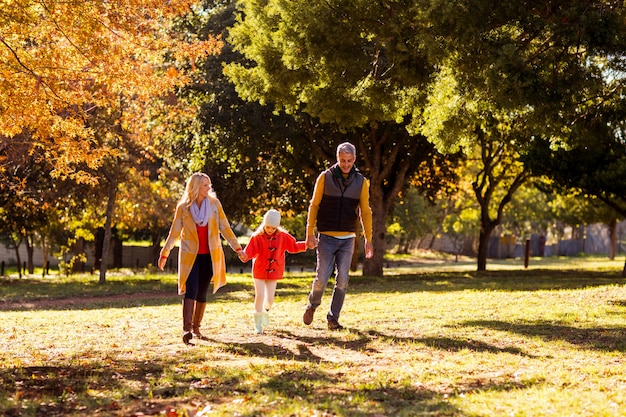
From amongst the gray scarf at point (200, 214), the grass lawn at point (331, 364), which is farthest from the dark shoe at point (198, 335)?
the gray scarf at point (200, 214)

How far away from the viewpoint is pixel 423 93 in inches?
613

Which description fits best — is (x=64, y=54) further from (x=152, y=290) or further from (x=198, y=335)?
(x=152, y=290)

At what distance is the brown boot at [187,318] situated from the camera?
9.71 m

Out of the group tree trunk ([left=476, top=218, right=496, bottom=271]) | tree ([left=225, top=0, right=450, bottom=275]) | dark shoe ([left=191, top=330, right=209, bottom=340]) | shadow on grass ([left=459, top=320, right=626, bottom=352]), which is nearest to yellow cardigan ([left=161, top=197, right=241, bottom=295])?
dark shoe ([left=191, top=330, right=209, bottom=340])

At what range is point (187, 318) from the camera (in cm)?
985

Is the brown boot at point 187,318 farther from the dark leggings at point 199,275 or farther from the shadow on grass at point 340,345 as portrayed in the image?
the shadow on grass at point 340,345

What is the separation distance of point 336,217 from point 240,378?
11.0ft

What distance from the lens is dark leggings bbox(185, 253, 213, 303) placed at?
9.96 meters

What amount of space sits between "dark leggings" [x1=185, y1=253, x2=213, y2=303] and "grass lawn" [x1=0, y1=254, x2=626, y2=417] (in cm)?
61

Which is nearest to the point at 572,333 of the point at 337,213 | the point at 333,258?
the point at 333,258

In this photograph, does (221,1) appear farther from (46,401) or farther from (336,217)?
(46,401)

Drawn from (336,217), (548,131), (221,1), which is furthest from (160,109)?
(336,217)

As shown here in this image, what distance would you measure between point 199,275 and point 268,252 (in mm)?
1076

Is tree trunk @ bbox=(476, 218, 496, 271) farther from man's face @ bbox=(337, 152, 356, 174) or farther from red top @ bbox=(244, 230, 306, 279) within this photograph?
man's face @ bbox=(337, 152, 356, 174)
